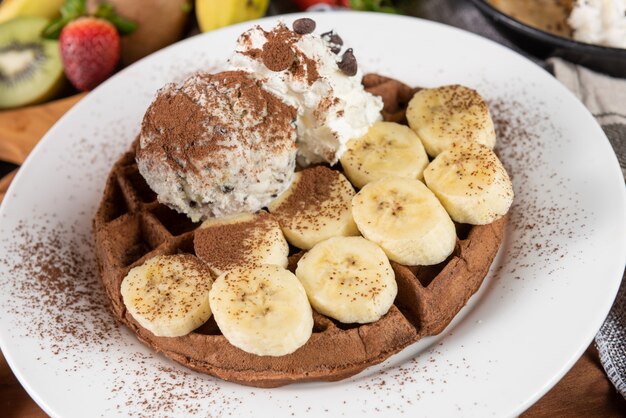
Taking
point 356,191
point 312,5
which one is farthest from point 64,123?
point 312,5

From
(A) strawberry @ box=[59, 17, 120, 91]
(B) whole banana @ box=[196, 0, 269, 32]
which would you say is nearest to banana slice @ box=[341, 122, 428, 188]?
(B) whole banana @ box=[196, 0, 269, 32]

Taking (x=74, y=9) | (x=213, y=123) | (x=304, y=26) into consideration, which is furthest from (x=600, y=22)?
(x=74, y=9)

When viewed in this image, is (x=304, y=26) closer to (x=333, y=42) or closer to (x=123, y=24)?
(x=333, y=42)

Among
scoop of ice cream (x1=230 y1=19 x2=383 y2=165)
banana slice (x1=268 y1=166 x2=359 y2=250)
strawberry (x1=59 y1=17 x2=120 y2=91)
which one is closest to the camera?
banana slice (x1=268 y1=166 x2=359 y2=250)

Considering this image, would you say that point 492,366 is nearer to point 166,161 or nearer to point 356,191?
point 356,191

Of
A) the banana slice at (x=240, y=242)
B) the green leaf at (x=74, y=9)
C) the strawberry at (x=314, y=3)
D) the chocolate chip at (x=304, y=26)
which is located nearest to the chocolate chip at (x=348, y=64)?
the chocolate chip at (x=304, y=26)

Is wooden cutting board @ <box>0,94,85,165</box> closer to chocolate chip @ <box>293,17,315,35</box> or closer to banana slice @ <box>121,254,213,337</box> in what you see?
banana slice @ <box>121,254,213,337</box>

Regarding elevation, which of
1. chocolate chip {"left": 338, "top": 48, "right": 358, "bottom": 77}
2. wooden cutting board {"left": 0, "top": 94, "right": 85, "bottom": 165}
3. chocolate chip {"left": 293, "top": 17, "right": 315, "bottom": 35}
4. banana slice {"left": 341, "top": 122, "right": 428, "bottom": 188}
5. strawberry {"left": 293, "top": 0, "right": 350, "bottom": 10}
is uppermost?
chocolate chip {"left": 293, "top": 17, "right": 315, "bottom": 35}
